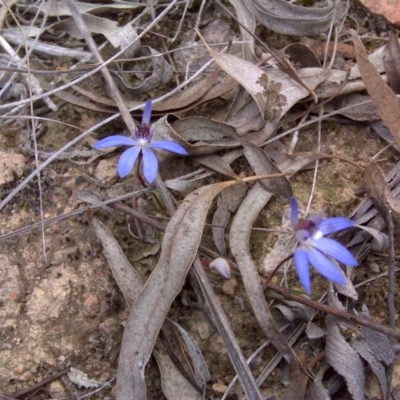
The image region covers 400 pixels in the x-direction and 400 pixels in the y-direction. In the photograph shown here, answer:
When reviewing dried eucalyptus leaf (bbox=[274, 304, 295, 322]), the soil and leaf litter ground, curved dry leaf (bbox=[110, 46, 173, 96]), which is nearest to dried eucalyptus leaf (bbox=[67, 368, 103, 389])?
the soil and leaf litter ground

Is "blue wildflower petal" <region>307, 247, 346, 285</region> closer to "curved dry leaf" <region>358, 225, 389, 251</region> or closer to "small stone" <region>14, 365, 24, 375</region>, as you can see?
"curved dry leaf" <region>358, 225, 389, 251</region>

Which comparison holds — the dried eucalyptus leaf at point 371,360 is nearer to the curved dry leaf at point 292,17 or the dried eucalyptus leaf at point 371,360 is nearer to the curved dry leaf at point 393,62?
the curved dry leaf at point 393,62

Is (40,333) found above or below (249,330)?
below

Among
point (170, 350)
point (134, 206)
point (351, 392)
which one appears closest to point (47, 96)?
point (134, 206)

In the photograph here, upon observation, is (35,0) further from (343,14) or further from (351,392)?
(351,392)

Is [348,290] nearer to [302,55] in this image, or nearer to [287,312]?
[287,312]

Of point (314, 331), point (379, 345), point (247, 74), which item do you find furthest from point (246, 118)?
point (379, 345)

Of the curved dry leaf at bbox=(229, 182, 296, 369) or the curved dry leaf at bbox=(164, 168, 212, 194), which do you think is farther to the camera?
the curved dry leaf at bbox=(164, 168, 212, 194)

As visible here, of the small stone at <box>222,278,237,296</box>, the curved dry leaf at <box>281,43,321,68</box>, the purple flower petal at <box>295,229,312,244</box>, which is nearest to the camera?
the purple flower petal at <box>295,229,312,244</box>
